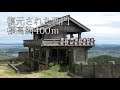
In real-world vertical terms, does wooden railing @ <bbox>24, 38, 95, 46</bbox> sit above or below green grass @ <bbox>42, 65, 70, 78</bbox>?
above

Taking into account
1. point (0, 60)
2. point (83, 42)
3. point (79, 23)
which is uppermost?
point (79, 23)

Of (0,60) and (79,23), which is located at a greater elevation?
(79,23)

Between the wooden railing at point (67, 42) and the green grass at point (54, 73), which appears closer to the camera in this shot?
the green grass at point (54, 73)

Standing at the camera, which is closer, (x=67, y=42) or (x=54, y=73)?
(x=54, y=73)

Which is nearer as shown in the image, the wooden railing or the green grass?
the green grass

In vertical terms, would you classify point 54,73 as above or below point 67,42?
below

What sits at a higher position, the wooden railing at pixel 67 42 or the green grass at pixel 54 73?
the wooden railing at pixel 67 42
